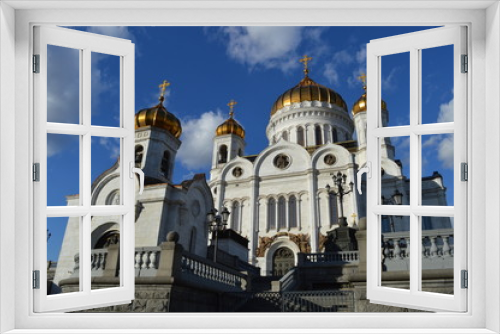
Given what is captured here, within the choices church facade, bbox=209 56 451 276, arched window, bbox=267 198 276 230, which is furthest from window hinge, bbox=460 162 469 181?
arched window, bbox=267 198 276 230

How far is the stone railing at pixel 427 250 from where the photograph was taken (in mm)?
4102

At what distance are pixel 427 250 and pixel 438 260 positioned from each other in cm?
18

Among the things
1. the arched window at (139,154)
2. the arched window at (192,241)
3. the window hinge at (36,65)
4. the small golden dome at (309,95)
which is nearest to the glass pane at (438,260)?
the window hinge at (36,65)

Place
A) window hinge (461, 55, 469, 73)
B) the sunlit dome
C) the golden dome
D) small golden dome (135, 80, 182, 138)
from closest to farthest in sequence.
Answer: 1. window hinge (461, 55, 469, 73)
2. small golden dome (135, 80, 182, 138)
3. the golden dome
4. the sunlit dome

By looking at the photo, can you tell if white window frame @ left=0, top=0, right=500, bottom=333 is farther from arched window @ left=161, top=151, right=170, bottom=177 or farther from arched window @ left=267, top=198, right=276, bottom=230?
arched window @ left=267, top=198, right=276, bottom=230

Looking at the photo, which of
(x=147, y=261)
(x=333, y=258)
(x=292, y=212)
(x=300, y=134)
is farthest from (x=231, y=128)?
(x=147, y=261)

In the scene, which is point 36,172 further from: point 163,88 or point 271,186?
point 271,186

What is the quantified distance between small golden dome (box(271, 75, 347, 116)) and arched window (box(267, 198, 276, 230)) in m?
6.44

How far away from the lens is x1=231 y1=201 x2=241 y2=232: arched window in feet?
68.1

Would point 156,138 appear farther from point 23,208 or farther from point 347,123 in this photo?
point 347,123

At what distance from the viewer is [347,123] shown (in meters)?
24.7

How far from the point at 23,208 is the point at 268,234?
57.5 ft

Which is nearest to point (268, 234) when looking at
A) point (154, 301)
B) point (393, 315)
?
point (154, 301)

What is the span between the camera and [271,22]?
2594 mm
